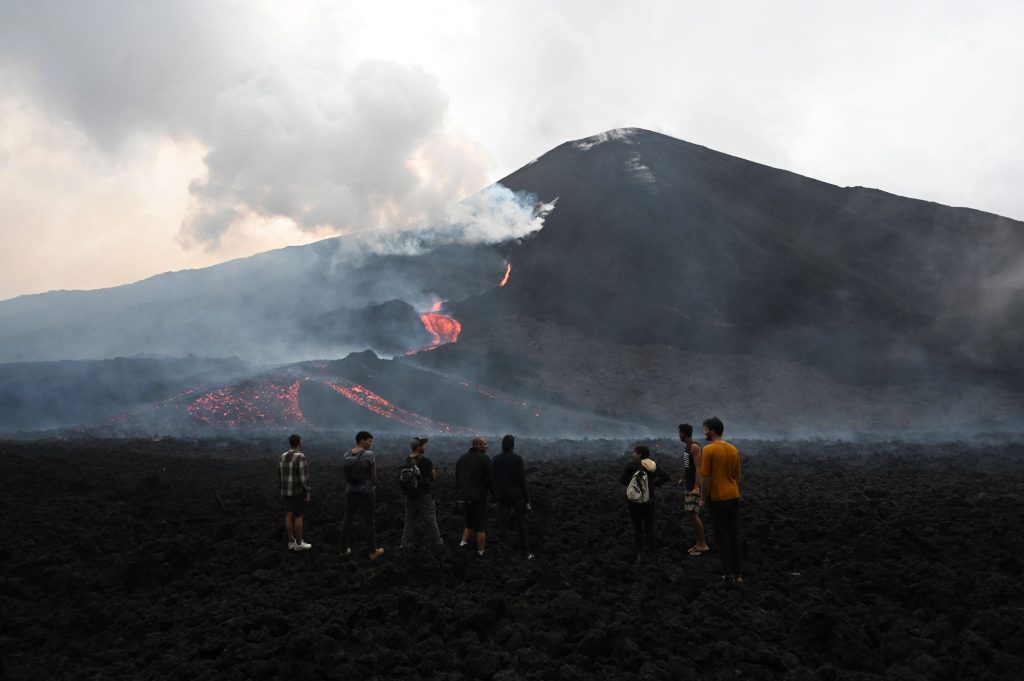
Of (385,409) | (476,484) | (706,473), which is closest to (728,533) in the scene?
(706,473)

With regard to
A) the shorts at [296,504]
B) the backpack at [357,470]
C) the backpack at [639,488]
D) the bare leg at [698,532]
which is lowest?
the bare leg at [698,532]

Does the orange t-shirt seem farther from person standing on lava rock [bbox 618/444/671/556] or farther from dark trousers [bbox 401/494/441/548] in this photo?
dark trousers [bbox 401/494/441/548]

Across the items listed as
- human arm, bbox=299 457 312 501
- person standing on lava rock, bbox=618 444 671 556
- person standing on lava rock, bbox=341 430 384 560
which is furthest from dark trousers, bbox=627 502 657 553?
human arm, bbox=299 457 312 501

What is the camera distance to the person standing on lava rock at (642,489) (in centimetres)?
891

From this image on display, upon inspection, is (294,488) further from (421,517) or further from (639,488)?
(639,488)

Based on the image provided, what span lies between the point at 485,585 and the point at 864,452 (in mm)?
22163

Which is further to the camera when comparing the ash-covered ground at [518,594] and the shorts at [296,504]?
the shorts at [296,504]

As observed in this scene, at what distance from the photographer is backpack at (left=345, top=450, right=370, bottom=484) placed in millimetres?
8953

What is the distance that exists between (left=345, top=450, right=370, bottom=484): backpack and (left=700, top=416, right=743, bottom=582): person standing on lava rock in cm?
385

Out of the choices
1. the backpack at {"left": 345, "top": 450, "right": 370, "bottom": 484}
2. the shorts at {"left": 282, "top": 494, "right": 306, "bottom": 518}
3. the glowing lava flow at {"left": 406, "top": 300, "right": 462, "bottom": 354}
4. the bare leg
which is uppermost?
the glowing lava flow at {"left": 406, "top": 300, "right": 462, "bottom": 354}

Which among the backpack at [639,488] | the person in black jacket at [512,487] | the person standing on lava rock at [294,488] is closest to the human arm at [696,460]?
the backpack at [639,488]

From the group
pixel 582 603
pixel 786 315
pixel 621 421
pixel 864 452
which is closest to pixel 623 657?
pixel 582 603

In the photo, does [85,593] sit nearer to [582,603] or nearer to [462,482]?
[462,482]

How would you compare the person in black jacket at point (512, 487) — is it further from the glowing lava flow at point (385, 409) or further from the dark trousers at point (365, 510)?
the glowing lava flow at point (385, 409)
